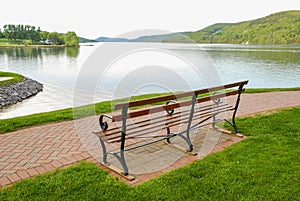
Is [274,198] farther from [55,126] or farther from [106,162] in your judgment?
[55,126]

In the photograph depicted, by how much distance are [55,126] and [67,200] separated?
2.98m

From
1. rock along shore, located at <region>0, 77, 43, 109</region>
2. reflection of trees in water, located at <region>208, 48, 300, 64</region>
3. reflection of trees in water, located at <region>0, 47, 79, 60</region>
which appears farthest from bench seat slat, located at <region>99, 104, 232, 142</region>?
reflection of trees in water, located at <region>0, 47, 79, 60</region>

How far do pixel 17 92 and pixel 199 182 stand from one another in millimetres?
12864

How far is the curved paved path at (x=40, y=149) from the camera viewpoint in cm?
336

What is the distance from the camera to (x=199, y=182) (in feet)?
9.75

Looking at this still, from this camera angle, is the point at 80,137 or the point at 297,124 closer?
the point at 80,137

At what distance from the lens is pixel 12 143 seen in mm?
4336

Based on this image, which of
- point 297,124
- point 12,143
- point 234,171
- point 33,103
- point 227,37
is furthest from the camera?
point 227,37

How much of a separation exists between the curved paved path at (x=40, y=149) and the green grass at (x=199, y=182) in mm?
310

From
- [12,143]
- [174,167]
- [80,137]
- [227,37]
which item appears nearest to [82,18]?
[80,137]

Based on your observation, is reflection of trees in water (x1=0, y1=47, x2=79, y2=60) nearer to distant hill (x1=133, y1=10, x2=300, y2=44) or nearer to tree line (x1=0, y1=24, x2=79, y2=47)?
tree line (x1=0, y1=24, x2=79, y2=47)

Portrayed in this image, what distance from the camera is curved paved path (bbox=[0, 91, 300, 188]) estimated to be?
11.0ft

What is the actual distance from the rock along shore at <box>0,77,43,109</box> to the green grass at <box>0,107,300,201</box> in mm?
9674

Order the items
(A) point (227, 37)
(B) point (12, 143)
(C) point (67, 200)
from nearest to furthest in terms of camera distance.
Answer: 1. (C) point (67, 200)
2. (B) point (12, 143)
3. (A) point (227, 37)
